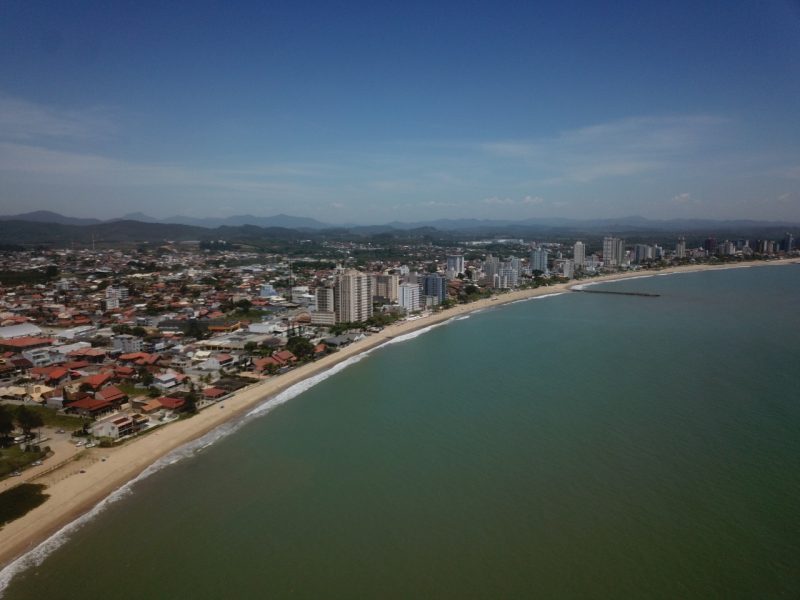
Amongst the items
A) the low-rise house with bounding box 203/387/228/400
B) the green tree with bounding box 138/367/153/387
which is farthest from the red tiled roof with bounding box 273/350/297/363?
the green tree with bounding box 138/367/153/387

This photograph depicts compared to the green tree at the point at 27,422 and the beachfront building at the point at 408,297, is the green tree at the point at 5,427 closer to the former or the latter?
the green tree at the point at 27,422

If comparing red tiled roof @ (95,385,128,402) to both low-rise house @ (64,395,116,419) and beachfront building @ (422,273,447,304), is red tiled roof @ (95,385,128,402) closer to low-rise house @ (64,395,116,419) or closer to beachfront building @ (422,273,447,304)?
low-rise house @ (64,395,116,419)

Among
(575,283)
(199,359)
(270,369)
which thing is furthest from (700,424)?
(575,283)

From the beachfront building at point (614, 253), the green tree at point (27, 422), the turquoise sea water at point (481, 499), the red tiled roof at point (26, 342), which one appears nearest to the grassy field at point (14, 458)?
the green tree at point (27, 422)

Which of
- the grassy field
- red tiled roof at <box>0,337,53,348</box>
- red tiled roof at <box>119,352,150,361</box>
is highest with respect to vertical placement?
red tiled roof at <box>0,337,53,348</box>

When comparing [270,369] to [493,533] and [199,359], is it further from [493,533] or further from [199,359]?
[493,533]

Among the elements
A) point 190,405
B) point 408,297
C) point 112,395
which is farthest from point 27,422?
point 408,297

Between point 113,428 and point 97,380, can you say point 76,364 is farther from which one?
point 113,428

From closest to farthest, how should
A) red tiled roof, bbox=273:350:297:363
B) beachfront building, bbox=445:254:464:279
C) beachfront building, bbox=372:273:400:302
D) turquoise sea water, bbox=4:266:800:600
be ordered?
turquoise sea water, bbox=4:266:800:600, red tiled roof, bbox=273:350:297:363, beachfront building, bbox=372:273:400:302, beachfront building, bbox=445:254:464:279
